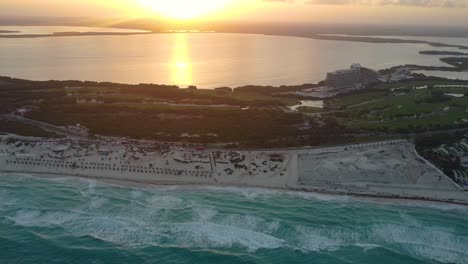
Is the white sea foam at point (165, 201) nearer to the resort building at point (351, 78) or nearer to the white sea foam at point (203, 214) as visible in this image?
the white sea foam at point (203, 214)

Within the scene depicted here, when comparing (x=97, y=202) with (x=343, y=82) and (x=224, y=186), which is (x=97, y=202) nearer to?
(x=224, y=186)

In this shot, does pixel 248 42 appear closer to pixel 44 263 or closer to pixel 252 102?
pixel 252 102

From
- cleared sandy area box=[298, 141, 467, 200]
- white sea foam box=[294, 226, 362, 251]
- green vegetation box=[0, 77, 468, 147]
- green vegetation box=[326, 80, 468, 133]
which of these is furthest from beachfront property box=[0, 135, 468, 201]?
green vegetation box=[326, 80, 468, 133]

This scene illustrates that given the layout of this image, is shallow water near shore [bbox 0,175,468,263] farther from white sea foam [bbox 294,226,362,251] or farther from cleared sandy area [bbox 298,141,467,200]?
cleared sandy area [bbox 298,141,467,200]

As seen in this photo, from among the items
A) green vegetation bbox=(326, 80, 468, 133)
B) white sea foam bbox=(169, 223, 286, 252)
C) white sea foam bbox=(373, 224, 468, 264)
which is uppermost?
green vegetation bbox=(326, 80, 468, 133)

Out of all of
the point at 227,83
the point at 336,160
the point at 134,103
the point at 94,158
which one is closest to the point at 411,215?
the point at 336,160
